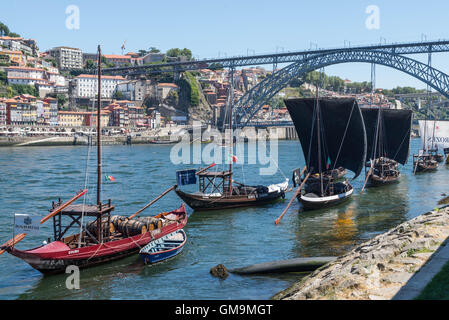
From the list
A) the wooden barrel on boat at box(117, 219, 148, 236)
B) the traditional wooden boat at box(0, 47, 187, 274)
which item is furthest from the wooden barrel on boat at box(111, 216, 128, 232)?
the wooden barrel on boat at box(117, 219, 148, 236)

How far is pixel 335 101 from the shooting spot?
33594 mm

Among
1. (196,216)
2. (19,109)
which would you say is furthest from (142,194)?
(19,109)

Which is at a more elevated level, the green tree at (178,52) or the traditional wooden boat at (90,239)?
the green tree at (178,52)

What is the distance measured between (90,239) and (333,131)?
2160 cm

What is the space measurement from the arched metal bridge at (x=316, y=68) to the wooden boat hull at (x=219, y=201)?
55.6 m

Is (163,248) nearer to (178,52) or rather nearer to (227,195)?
(227,195)

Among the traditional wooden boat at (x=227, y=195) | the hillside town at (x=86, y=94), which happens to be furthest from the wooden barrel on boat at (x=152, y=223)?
the hillside town at (x=86, y=94)

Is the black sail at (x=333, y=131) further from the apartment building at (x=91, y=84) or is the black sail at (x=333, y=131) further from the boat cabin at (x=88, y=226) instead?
the apartment building at (x=91, y=84)

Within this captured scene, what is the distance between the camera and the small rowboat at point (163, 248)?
1892 cm

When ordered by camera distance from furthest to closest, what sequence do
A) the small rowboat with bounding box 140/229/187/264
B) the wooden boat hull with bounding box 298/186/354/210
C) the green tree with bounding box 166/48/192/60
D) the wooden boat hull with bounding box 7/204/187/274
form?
1. the green tree with bounding box 166/48/192/60
2. the wooden boat hull with bounding box 298/186/354/210
3. the small rowboat with bounding box 140/229/187/264
4. the wooden boat hull with bounding box 7/204/187/274

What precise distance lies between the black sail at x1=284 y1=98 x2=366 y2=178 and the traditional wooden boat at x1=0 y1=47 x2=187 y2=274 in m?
16.8

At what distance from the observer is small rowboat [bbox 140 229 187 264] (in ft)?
62.1

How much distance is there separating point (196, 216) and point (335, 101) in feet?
42.8

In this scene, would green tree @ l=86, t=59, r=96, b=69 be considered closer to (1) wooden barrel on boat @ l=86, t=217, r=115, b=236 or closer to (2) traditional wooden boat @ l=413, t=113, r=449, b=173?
(2) traditional wooden boat @ l=413, t=113, r=449, b=173
